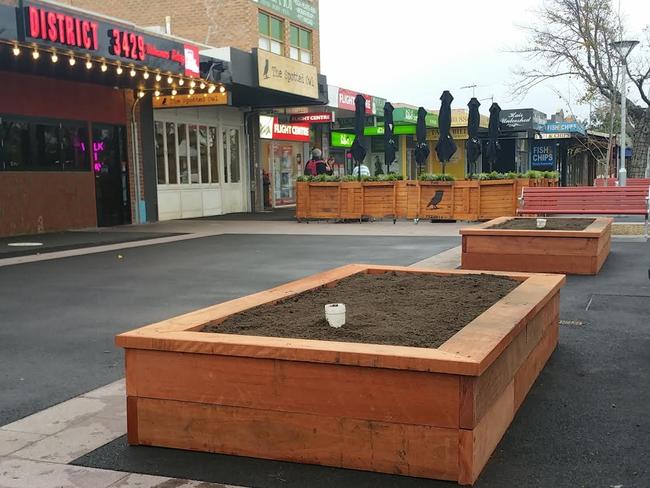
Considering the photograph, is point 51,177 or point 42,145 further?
point 51,177

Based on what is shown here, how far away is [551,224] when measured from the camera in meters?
10.7

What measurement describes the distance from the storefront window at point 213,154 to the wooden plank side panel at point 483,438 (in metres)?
19.9

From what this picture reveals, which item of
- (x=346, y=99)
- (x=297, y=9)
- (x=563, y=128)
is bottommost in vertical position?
(x=563, y=128)

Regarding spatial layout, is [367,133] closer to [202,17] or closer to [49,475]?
[202,17]

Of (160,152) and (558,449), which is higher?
(160,152)

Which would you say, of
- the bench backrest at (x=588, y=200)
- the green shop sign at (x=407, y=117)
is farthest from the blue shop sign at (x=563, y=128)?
the bench backrest at (x=588, y=200)

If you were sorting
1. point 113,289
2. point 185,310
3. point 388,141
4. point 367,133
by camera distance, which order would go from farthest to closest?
point 367,133, point 388,141, point 113,289, point 185,310

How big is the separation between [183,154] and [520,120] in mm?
21879

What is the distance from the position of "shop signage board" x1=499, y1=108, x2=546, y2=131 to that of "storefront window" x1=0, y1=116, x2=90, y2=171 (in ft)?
84.7

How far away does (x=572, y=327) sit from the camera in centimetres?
614

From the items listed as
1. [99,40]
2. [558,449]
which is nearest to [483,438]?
[558,449]

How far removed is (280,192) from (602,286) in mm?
21761

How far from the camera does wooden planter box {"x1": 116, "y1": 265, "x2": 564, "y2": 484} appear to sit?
3.06 m

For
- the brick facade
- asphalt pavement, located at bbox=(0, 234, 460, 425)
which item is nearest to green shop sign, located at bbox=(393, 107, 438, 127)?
the brick facade
